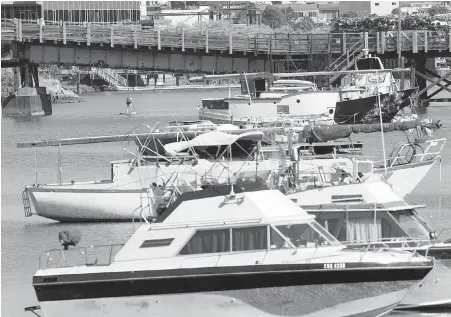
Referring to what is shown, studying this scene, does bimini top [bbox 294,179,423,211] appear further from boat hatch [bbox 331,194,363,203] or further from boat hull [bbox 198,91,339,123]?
boat hull [bbox 198,91,339,123]

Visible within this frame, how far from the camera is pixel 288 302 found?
25.3 metres

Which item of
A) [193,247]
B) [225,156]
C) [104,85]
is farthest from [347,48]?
[104,85]

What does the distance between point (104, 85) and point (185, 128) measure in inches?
5886

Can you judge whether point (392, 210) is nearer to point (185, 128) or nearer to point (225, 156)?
point (225, 156)

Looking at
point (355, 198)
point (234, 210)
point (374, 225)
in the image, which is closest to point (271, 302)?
point (234, 210)

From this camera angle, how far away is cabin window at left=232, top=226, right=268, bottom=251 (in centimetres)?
2555

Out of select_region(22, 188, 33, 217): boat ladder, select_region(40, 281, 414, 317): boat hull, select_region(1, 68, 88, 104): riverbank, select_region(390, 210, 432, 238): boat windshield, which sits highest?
select_region(390, 210, 432, 238): boat windshield

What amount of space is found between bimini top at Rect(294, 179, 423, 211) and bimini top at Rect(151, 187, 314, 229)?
4152 millimetres

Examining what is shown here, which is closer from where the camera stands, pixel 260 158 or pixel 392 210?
pixel 392 210

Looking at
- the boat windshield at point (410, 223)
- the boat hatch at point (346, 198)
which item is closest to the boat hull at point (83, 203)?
the boat hatch at point (346, 198)

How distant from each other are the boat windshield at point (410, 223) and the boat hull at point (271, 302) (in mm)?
4277

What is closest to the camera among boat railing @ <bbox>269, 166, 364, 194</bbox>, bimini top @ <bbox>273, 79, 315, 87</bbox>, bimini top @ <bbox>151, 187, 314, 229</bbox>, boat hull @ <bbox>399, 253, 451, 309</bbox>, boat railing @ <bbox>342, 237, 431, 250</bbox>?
bimini top @ <bbox>151, 187, 314, 229</bbox>

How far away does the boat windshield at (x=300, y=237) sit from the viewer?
2555cm

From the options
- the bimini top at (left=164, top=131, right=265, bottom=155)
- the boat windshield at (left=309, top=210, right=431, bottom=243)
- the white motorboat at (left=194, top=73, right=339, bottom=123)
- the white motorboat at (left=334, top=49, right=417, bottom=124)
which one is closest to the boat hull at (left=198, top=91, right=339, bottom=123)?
the white motorboat at (left=194, top=73, right=339, bottom=123)
